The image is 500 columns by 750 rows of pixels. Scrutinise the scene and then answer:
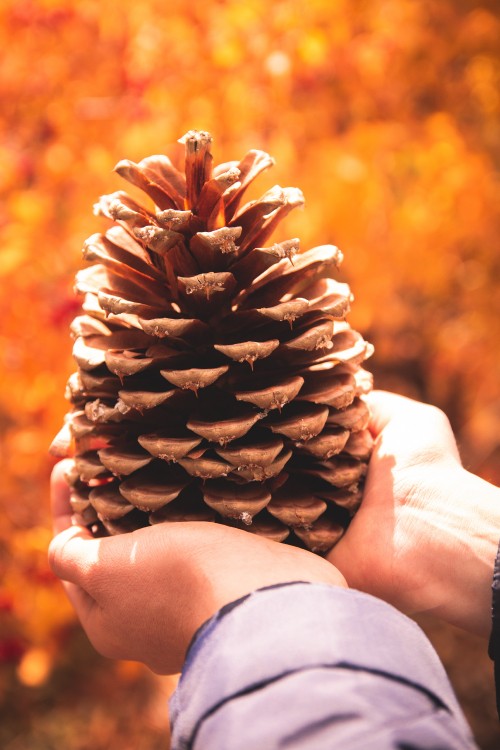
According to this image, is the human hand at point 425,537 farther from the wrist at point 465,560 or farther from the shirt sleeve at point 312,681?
the shirt sleeve at point 312,681

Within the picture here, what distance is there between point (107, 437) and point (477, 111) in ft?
6.03

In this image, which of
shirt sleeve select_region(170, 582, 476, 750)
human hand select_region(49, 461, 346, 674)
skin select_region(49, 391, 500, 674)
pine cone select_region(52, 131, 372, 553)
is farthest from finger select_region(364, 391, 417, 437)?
shirt sleeve select_region(170, 582, 476, 750)

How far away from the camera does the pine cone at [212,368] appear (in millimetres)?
854

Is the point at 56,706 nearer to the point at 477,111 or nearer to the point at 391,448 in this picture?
the point at 391,448

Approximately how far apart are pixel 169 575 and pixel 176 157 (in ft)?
4.32

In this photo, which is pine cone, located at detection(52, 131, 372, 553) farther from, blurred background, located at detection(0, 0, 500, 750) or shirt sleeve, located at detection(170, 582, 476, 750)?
blurred background, located at detection(0, 0, 500, 750)

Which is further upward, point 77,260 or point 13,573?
point 77,260

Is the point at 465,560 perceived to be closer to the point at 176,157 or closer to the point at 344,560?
the point at 344,560

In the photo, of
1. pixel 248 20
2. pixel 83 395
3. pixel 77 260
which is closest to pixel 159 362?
pixel 83 395

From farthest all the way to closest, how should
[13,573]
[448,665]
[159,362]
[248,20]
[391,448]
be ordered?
1. [448,665]
2. [13,573]
3. [248,20]
4. [391,448]
5. [159,362]

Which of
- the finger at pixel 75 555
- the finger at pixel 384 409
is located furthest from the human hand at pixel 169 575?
the finger at pixel 384 409

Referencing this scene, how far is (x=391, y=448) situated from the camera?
1.03m

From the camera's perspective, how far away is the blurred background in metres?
1.66

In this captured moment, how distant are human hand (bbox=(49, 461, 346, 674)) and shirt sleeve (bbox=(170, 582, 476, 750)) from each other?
0.27 feet
